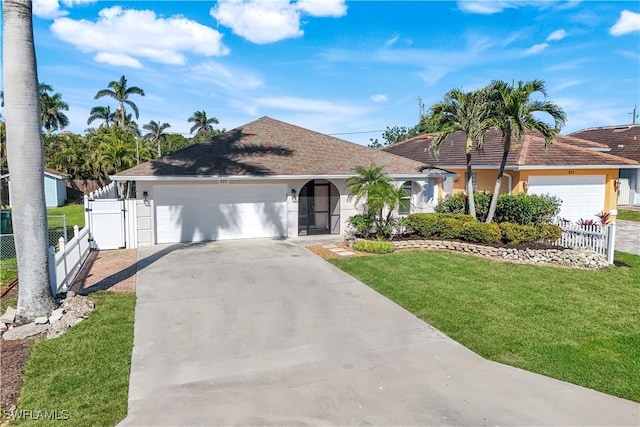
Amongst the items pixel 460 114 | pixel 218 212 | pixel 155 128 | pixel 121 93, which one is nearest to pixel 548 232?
pixel 460 114

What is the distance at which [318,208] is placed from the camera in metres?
18.0

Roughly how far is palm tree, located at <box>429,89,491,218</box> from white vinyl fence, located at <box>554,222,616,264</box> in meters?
4.02

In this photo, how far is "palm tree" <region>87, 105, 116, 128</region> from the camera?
46.4 metres

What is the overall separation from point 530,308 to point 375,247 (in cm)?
570

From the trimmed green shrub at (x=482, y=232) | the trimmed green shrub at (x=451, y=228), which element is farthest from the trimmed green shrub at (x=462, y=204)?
the trimmed green shrub at (x=482, y=232)

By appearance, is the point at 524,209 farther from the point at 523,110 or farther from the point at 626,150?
the point at 626,150

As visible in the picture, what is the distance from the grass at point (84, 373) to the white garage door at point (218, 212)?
7.53 metres

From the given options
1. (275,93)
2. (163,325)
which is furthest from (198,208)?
(275,93)

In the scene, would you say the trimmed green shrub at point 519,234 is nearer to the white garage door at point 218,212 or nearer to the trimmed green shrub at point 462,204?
the trimmed green shrub at point 462,204

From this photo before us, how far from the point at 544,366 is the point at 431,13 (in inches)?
596

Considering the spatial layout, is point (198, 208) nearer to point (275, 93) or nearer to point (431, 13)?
point (431, 13)

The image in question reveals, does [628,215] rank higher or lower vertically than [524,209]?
lower

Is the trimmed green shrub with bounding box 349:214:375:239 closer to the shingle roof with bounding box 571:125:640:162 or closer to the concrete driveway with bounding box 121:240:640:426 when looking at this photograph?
the concrete driveway with bounding box 121:240:640:426

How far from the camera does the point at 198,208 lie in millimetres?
15297
